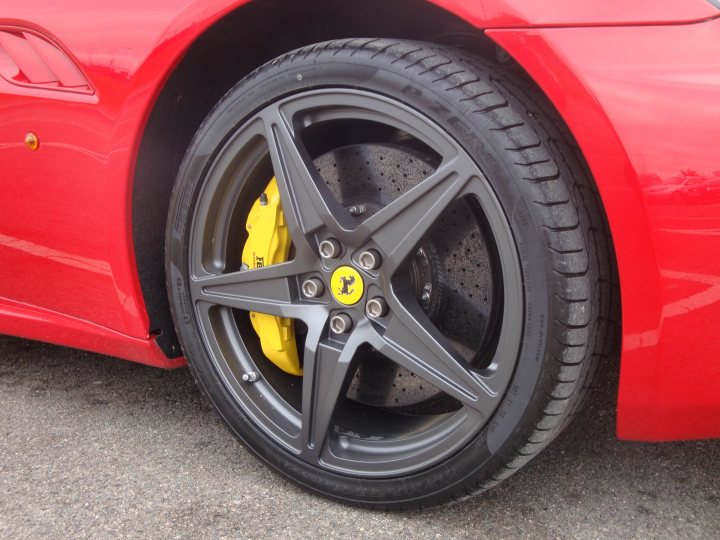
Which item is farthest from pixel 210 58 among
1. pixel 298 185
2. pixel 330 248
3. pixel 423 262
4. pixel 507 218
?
pixel 507 218

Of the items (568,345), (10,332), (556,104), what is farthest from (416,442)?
(10,332)

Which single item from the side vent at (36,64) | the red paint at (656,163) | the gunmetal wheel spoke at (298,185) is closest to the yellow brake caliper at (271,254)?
the gunmetal wheel spoke at (298,185)

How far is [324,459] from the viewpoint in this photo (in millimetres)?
1441

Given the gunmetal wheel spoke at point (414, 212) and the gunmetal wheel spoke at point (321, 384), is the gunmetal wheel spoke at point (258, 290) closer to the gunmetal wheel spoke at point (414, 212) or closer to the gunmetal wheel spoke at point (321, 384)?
the gunmetal wheel spoke at point (321, 384)

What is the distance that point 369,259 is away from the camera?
52.7 inches

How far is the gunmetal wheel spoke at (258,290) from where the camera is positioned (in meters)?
1.45

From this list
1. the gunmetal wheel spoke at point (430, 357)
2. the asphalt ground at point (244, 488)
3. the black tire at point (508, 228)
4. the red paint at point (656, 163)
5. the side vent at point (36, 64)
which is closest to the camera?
the red paint at point (656, 163)

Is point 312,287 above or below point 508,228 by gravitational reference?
below

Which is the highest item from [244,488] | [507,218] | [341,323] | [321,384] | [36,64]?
[507,218]

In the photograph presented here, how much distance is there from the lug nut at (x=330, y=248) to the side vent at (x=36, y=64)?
1.75 feet

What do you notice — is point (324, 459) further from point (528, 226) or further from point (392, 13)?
point (392, 13)

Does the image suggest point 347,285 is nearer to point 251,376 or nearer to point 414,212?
point 414,212

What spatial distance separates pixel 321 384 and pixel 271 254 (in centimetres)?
28

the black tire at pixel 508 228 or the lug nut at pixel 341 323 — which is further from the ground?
the black tire at pixel 508 228
